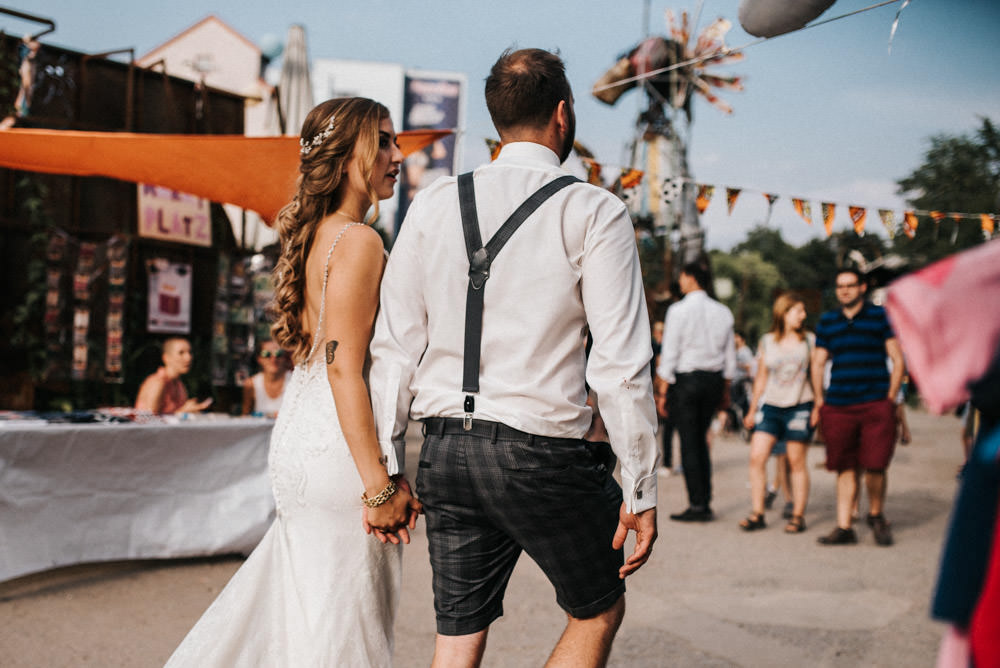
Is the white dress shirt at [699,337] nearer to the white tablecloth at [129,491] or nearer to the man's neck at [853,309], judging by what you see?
the man's neck at [853,309]

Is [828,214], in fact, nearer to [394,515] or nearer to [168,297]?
[394,515]

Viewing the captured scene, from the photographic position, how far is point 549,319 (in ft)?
6.53

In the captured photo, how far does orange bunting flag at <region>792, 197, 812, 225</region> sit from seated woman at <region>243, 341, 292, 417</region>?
13.4ft

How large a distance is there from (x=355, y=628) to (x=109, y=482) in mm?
2878

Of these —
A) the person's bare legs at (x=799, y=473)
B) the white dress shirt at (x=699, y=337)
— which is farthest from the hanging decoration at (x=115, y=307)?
the person's bare legs at (x=799, y=473)

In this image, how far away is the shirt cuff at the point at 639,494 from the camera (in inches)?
77.2

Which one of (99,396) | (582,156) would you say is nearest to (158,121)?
(99,396)

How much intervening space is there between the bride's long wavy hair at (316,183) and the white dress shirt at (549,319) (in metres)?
0.51

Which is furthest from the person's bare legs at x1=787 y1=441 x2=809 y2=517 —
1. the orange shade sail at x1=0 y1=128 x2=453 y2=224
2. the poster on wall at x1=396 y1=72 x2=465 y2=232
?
the poster on wall at x1=396 y1=72 x2=465 y2=232

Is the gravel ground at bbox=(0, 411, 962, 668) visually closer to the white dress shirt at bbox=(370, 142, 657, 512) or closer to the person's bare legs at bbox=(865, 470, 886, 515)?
the person's bare legs at bbox=(865, 470, 886, 515)

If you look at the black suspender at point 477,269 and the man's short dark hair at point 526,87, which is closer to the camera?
the black suspender at point 477,269

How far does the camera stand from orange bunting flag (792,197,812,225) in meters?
6.66

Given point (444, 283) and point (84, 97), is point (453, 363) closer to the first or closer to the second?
point (444, 283)

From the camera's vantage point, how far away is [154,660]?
3496mm
